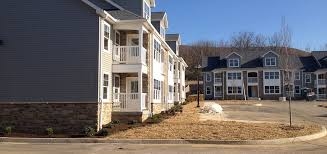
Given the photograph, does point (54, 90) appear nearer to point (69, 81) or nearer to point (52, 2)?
point (69, 81)

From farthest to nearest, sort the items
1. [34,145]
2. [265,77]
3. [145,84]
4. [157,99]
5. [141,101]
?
[265,77] → [157,99] → [145,84] → [141,101] → [34,145]

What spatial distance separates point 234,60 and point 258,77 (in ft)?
17.7

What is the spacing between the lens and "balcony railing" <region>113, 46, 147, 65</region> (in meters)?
27.0

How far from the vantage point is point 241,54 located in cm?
8662

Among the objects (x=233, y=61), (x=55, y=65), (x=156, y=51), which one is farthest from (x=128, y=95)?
(x=233, y=61)

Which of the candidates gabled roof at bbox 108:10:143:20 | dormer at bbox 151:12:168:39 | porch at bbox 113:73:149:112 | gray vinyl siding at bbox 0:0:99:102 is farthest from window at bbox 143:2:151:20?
gray vinyl siding at bbox 0:0:99:102

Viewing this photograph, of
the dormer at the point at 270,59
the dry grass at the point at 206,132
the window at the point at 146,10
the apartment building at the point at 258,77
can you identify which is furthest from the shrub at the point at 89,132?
the dormer at the point at 270,59

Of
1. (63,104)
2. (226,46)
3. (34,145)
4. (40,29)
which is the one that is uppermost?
(226,46)

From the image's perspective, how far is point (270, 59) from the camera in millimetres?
83000

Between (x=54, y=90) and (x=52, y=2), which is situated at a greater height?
(x=52, y=2)

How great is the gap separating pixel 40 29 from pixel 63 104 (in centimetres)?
436

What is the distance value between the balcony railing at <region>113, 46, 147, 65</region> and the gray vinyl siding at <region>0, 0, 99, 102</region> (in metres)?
3.36

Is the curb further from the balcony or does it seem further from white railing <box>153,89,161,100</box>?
the balcony

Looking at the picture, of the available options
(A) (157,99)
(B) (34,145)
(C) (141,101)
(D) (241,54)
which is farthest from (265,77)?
(B) (34,145)
